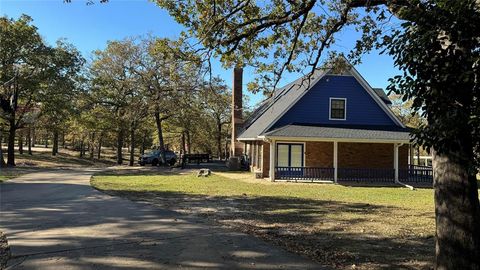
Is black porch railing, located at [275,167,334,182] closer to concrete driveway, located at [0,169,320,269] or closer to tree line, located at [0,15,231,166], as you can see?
tree line, located at [0,15,231,166]

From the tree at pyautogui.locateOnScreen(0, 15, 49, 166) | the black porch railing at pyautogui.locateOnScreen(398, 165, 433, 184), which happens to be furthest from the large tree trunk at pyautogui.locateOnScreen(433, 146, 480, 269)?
the tree at pyautogui.locateOnScreen(0, 15, 49, 166)

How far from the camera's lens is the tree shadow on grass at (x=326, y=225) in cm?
719

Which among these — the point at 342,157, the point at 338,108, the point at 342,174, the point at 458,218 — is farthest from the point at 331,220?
the point at 338,108

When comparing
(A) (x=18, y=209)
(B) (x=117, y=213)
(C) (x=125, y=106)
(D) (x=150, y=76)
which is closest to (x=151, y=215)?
(B) (x=117, y=213)

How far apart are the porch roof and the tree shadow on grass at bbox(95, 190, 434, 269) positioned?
850 centimetres

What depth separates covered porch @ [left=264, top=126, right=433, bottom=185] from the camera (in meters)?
24.5

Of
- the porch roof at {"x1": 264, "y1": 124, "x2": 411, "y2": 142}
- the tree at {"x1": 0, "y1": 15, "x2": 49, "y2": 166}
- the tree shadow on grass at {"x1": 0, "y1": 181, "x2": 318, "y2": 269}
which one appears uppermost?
the tree at {"x1": 0, "y1": 15, "x2": 49, "y2": 166}

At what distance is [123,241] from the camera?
7898mm

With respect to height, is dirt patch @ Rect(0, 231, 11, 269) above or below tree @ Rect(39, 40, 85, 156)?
below

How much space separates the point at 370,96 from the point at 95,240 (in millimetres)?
22289

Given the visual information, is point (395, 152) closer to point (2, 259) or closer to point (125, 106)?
point (2, 259)

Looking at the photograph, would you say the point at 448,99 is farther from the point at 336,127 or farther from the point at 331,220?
the point at 336,127

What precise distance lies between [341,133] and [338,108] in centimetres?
273

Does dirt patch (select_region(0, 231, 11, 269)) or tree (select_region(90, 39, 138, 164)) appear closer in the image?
dirt patch (select_region(0, 231, 11, 269))
